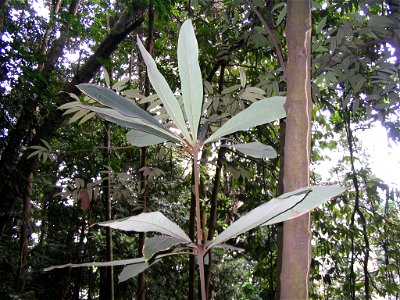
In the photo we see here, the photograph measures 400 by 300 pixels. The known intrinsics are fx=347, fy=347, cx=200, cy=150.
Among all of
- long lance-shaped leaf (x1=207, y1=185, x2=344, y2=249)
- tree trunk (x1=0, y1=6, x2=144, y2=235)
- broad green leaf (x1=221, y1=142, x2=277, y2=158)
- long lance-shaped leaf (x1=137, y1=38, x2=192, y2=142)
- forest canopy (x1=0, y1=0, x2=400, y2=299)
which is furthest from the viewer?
tree trunk (x1=0, y1=6, x2=144, y2=235)

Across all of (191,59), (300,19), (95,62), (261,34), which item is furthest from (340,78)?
(95,62)

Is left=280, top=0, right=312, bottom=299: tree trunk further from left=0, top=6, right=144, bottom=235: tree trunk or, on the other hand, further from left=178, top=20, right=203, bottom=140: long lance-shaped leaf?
left=0, top=6, right=144, bottom=235: tree trunk

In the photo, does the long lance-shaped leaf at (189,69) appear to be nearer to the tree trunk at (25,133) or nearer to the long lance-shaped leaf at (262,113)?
the long lance-shaped leaf at (262,113)

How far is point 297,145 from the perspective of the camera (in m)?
0.43

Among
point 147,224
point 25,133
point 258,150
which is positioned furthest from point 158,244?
point 25,133

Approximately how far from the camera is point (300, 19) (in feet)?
1.67

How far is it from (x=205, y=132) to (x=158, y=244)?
0.20m

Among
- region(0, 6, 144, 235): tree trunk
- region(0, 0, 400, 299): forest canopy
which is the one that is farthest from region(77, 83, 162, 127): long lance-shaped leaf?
region(0, 6, 144, 235): tree trunk

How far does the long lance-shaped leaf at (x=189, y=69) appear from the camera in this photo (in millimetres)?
424

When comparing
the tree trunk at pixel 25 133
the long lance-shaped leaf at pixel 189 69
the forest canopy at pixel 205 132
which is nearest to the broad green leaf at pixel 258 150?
the forest canopy at pixel 205 132

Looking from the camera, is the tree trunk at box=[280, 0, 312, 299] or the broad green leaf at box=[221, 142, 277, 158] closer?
the tree trunk at box=[280, 0, 312, 299]

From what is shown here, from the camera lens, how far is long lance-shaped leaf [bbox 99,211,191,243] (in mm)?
401

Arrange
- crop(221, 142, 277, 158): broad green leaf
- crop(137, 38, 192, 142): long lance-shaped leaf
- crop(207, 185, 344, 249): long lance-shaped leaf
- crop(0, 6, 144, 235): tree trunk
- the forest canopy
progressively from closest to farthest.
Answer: crop(207, 185, 344, 249): long lance-shaped leaf → crop(137, 38, 192, 142): long lance-shaped leaf → crop(221, 142, 277, 158): broad green leaf → the forest canopy → crop(0, 6, 144, 235): tree trunk

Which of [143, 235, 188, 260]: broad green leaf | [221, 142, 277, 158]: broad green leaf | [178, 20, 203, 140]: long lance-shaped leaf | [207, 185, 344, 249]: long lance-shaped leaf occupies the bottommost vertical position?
[143, 235, 188, 260]: broad green leaf
